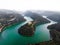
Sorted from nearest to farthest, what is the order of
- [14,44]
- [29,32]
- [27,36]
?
[14,44]
[27,36]
[29,32]

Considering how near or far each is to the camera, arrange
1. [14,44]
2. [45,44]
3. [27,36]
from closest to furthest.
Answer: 1. [45,44]
2. [14,44]
3. [27,36]

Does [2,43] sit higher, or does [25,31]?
[25,31]

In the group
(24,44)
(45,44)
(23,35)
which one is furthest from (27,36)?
(45,44)

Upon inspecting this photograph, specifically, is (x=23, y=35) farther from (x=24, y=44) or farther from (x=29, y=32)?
(x=24, y=44)

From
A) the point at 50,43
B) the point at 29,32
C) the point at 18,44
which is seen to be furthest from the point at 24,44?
the point at 29,32

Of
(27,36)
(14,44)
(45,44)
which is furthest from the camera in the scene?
(27,36)

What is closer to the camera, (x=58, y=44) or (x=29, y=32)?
(x=58, y=44)

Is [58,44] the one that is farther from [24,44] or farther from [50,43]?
[24,44]

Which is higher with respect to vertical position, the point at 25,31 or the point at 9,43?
the point at 25,31

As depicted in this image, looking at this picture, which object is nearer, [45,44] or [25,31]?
[45,44]
